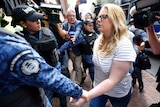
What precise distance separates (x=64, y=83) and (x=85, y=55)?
2280mm

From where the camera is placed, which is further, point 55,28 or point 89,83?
point 89,83

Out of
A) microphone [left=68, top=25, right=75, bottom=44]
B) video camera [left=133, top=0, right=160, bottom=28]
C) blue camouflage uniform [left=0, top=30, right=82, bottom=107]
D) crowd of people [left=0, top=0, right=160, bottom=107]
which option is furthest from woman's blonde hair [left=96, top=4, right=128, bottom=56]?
microphone [left=68, top=25, right=75, bottom=44]

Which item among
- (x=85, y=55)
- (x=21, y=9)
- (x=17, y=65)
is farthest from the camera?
(x=85, y=55)

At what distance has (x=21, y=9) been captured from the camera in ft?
5.32

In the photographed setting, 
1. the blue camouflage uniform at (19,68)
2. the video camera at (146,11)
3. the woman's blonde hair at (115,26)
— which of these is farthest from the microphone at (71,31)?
the blue camouflage uniform at (19,68)

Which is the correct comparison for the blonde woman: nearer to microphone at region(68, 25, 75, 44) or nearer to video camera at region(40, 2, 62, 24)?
video camera at region(40, 2, 62, 24)

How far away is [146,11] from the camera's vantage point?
1.20 meters

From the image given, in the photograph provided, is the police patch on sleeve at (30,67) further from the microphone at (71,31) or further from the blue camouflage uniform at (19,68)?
the microphone at (71,31)

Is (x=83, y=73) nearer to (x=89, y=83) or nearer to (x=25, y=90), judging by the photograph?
(x=89, y=83)

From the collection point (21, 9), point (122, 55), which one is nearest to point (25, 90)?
point (122, 55)

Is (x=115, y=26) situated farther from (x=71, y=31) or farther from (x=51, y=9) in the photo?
(x=71, y=31)

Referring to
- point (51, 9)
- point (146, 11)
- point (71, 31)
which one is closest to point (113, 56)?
point (146, 11)

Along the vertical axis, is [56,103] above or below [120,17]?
below

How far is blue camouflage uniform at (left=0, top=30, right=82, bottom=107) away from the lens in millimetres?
722
